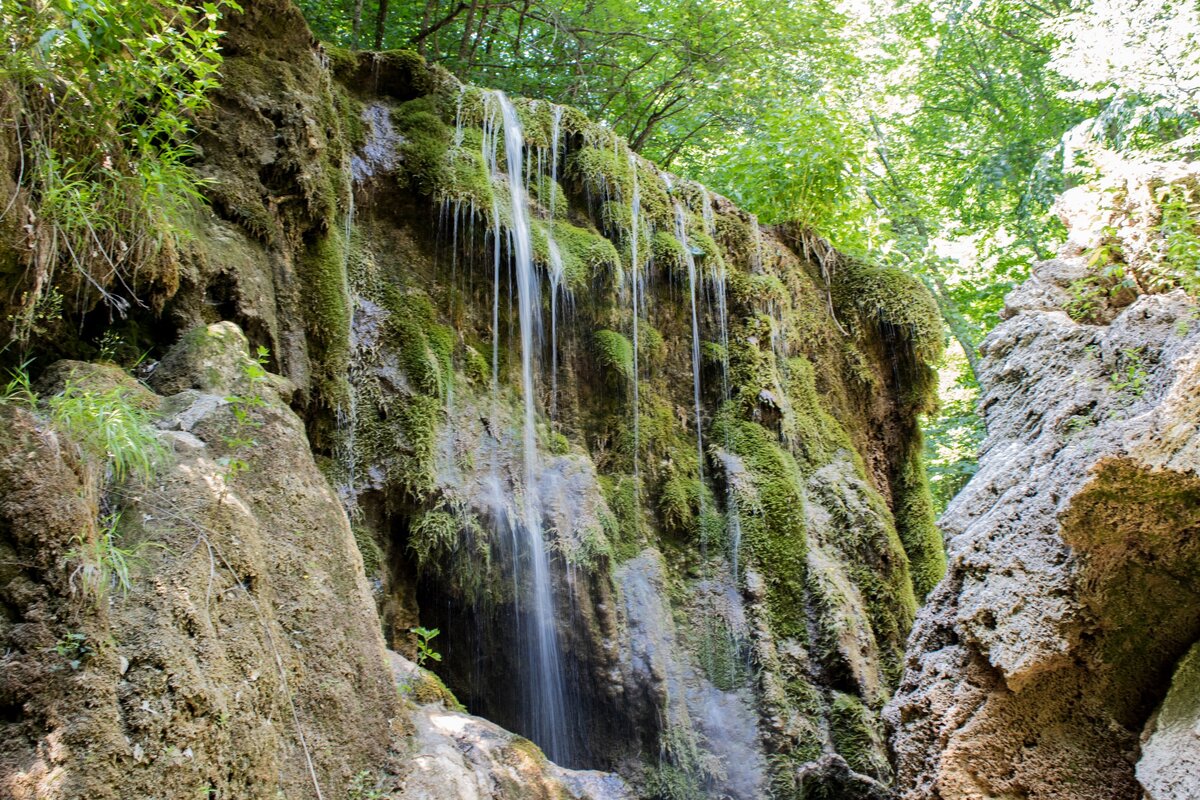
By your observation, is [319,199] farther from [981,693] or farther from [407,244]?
[981,693]

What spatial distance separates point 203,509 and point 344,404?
298 centimetres

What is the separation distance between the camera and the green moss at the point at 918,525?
961cm

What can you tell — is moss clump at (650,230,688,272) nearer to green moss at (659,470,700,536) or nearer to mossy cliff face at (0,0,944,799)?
mossy cliff face at (0,0,944,799)

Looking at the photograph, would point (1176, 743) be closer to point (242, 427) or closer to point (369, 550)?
point (242, 427)

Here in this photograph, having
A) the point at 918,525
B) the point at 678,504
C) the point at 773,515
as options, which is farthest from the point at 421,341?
the point at 918,525

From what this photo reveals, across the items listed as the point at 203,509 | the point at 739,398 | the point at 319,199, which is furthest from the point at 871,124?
the point at 203,509

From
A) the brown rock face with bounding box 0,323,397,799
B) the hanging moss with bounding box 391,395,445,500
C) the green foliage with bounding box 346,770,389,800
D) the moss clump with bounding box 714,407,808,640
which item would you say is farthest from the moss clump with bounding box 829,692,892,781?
the green foliage with bounding box 346,770,389,800

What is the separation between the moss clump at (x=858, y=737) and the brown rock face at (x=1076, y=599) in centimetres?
267

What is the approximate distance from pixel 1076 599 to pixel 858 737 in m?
3.86

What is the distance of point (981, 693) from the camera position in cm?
441

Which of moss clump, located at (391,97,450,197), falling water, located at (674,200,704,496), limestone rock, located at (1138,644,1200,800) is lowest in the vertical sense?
limestone rock, located at (1138,644,1200,800)

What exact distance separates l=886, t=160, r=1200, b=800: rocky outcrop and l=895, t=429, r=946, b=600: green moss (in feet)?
15.5

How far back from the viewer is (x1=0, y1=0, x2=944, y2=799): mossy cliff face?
20.5 feet

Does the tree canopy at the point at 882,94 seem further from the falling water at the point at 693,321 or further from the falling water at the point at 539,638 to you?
the falling water at the point at 539,638
